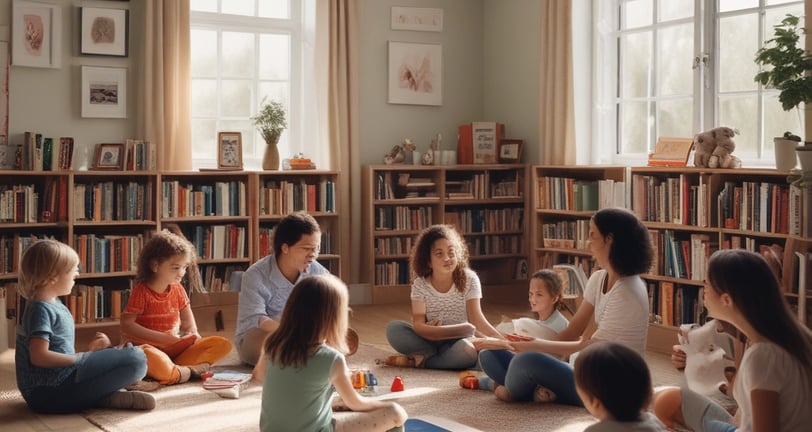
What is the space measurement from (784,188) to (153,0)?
4175 millimetres

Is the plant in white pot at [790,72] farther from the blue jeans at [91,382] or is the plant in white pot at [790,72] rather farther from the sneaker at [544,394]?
the blue jeans at [91,382]

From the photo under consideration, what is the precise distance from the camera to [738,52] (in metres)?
6.38

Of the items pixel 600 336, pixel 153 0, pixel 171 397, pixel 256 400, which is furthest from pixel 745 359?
pixel 153 0

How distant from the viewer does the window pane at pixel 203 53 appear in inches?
292

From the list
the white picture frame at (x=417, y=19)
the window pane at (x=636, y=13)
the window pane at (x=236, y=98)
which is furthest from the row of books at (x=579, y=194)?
the window pane at (x=236, y=98)

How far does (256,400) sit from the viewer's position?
461 cm

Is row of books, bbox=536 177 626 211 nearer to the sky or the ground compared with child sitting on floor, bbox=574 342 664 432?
nearer to the sky

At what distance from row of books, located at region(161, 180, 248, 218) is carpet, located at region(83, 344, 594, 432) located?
2.05 m

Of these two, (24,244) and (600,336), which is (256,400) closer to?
(600,336)

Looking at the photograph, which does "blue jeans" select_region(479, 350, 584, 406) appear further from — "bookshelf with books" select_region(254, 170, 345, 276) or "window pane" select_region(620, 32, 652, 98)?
"window pane" select_region(620, 32, 652, 98)

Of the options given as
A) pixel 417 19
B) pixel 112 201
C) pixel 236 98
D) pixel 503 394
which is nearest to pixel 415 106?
pixel 417 19

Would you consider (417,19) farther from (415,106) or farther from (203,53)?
(203,53)

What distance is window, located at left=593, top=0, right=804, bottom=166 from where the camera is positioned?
622cm

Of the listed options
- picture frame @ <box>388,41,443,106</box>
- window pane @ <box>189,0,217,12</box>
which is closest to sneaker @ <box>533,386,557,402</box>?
picture frame @ <box>388,41,443,106</box>
